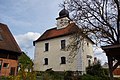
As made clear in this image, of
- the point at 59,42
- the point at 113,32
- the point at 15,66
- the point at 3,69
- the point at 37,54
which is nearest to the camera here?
the point at 113,32

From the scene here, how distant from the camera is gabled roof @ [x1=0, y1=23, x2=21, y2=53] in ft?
88.9

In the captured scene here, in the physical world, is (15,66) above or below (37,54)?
below

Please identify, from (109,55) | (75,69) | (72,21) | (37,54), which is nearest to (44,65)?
(37,54)

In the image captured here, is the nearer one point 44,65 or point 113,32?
point 113,32

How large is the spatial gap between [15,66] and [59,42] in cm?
918

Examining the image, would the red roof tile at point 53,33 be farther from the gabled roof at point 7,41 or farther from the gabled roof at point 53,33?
the gabled roof at point 7,41

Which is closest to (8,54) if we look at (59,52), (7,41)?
(7,41)

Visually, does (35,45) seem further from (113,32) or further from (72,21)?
(113,32)

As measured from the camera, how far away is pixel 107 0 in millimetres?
19922

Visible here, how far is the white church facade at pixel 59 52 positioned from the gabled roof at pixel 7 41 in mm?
7353

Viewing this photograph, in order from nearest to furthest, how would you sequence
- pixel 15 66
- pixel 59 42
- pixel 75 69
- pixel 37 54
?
pixel 15 66 → pixel 75 69 → pixel 59 42 → pixel 37 54

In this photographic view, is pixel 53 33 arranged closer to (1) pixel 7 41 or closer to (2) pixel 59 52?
A: (2) pixel 59 52

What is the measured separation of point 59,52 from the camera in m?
33.8

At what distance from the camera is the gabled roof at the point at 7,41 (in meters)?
27.1
